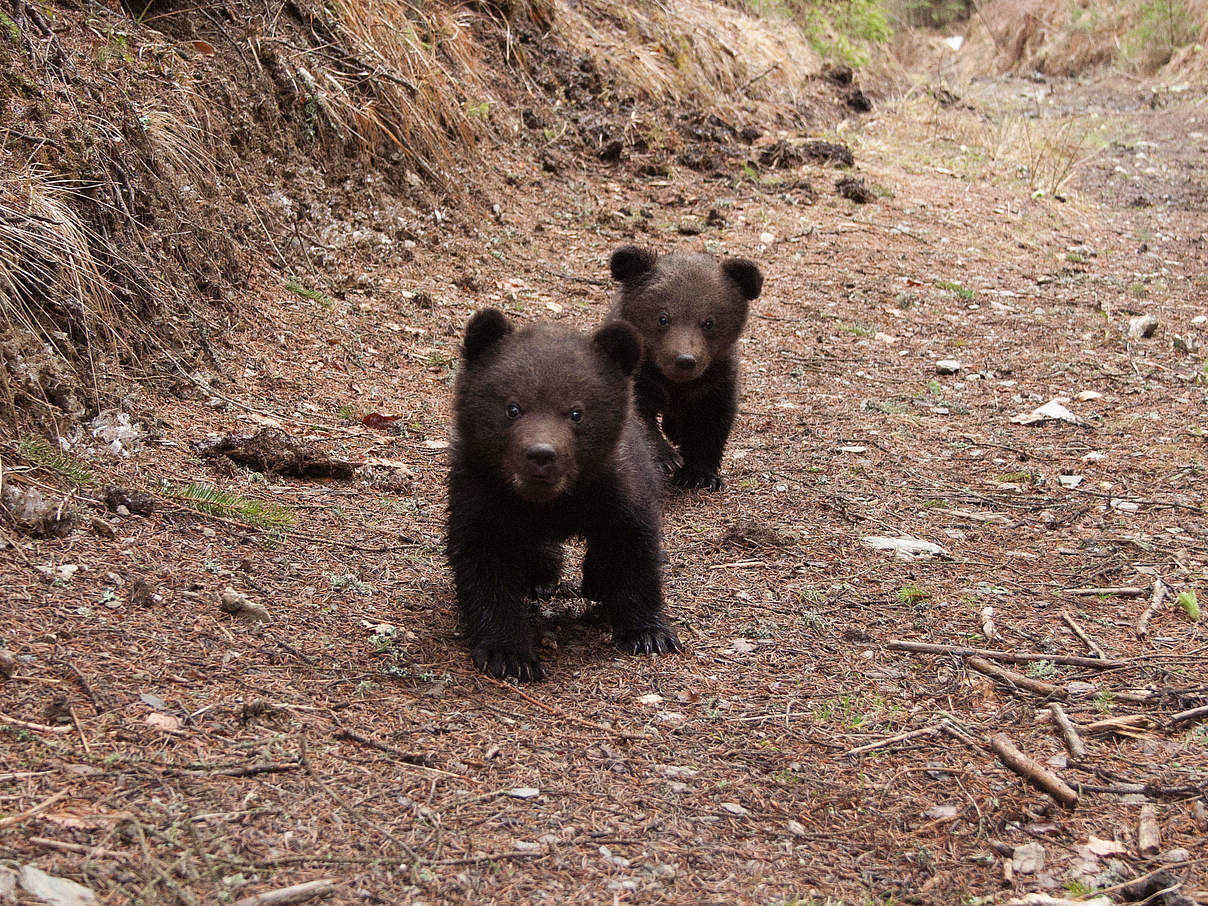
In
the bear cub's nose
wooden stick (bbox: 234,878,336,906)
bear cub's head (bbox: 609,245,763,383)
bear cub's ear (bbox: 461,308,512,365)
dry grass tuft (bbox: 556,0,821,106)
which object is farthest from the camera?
dry grass tuft (bbox: 556,0,821,106)

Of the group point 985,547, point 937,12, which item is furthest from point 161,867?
point 937,12

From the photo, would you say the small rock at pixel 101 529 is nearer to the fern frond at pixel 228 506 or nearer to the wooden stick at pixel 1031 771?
the fern frond at pixel 228 506

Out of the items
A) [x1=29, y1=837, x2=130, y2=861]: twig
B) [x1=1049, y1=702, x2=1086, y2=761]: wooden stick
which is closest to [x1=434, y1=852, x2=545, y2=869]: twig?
[x1=29, y1=837, x2=130, y2=861]: twig

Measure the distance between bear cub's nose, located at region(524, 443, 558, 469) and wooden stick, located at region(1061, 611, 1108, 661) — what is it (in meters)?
2.09

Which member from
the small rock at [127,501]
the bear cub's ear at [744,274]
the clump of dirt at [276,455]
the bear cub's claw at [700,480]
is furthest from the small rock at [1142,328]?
the small rock at [127,501]

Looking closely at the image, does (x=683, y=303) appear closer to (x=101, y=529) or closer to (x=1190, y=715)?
(x=101, y=529)

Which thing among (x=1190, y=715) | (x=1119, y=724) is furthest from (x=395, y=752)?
(x=1190, y=715)

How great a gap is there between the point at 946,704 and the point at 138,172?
461 cm

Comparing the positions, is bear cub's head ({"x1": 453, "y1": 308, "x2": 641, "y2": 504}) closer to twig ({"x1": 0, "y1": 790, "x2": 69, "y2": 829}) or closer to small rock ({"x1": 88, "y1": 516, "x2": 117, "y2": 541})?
small rock ({"x1": 88, "y1": 516, "x2": 117, "y2": 541})

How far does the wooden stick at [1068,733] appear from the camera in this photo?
3173mm

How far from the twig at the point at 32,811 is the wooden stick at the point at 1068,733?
2800 mm

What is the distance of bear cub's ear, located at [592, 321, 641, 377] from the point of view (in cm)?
399

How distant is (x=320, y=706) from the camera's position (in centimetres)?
323

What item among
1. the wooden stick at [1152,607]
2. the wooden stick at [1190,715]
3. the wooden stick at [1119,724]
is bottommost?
the wooden stick at [1119,724]
